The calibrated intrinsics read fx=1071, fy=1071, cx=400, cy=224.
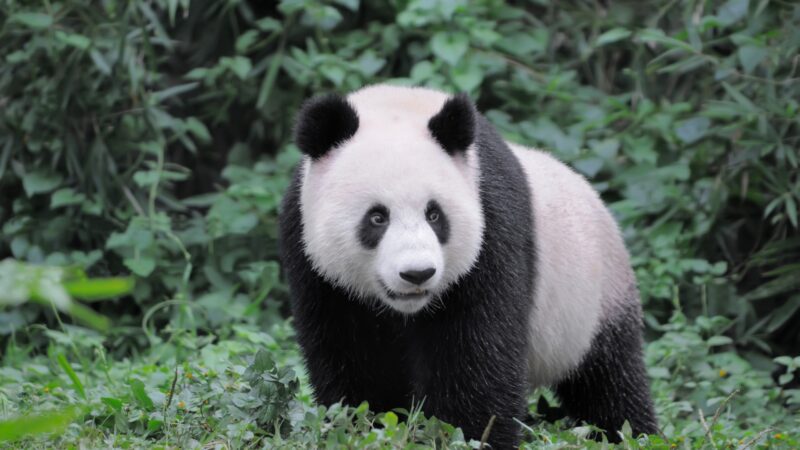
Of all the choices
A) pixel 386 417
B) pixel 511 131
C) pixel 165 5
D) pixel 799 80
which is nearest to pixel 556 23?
pixel 511 131

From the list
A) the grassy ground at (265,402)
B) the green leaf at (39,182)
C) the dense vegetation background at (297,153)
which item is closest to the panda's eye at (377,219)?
the grassy ground at (265,402)

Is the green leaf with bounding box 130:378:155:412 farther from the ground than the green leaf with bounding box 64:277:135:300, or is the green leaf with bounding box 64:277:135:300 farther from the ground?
the green leaf with bounding box 64:277:135:300

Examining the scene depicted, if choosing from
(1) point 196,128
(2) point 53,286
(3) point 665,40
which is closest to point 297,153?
(1) point 196,128

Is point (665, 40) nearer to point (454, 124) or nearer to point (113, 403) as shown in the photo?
point (454, 124)

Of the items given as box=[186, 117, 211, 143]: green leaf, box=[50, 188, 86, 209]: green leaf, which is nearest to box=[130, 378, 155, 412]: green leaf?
box=[50, 188, 86, 209]: green leaf

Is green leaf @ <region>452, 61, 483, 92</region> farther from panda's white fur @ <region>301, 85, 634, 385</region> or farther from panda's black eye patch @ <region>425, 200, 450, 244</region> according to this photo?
panda's black eye patch @ <region>425, 200, 450, 244</region>

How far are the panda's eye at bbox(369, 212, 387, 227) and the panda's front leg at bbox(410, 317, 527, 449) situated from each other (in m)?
0.48

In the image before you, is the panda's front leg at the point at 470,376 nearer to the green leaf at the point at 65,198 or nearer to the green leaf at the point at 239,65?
the green leaf at the point at 65,198

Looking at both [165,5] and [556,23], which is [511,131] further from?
[165,5]

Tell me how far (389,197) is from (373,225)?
119mm

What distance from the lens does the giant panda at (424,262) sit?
3.42m

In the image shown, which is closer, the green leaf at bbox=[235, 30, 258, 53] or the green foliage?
the green foliage

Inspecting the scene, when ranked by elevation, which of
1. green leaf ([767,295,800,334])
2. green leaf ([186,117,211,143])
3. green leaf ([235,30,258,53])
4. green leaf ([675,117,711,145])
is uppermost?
green leaf ([235,30,258,53])

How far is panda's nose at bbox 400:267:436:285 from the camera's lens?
3.21 meters
